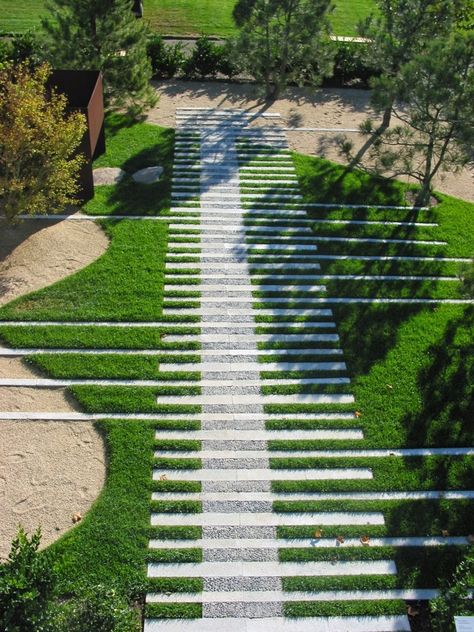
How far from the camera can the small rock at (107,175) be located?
582 inches

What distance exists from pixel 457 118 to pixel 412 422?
21.9 feet

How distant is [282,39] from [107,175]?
7639 mm

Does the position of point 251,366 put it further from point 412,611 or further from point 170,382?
point 412,611

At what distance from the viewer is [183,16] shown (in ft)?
82.7

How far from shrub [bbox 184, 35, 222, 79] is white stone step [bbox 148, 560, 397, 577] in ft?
58.3

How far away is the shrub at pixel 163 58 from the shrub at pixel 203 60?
1.15 ft

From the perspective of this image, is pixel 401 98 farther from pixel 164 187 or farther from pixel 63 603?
pixel 63 603

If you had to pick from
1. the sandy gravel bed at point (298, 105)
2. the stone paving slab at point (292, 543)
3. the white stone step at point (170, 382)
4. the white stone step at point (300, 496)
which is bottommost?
the stone paving slab at point (292, 543)

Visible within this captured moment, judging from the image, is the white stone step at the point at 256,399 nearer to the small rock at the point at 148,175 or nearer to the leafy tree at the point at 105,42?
the small rock at the point at 148,175

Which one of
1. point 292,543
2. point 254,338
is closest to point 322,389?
point 254,338

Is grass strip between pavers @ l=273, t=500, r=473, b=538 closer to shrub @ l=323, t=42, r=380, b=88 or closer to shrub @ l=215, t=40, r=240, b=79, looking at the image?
shrub @ l=215, t=40, r=240, b=79

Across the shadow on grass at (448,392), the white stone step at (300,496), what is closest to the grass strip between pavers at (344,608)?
the white stone step at (300,496)

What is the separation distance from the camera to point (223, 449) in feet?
29.5

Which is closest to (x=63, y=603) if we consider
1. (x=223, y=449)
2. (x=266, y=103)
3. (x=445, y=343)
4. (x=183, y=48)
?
(x=223, y=449)
